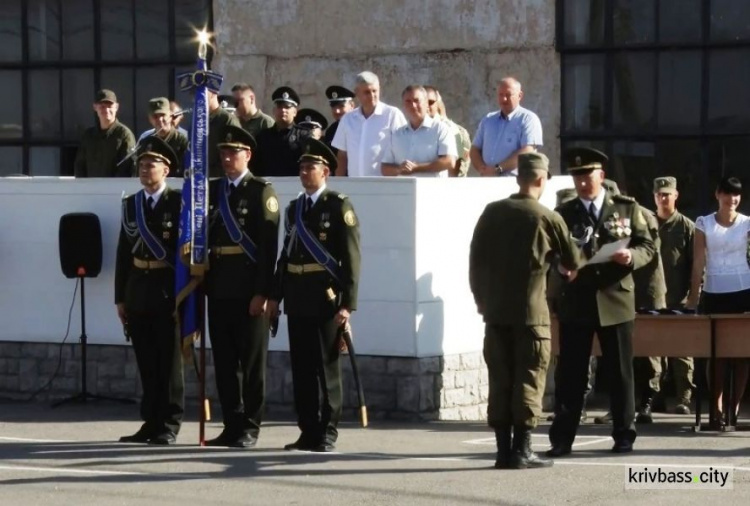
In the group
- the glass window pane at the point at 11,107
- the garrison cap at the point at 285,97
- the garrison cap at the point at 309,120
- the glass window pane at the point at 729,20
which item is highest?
the glass window pane at the point at 729,20

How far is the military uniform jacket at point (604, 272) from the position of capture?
40.1 feet

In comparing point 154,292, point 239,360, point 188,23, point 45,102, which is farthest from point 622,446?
point 45,102

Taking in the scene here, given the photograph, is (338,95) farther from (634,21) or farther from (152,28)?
(152,28)

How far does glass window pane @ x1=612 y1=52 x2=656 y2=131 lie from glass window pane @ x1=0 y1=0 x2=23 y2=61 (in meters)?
7.19

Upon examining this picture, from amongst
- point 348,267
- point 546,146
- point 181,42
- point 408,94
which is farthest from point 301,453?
point 181,42

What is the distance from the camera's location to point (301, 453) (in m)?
12.3

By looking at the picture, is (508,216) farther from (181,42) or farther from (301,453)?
(181,42)

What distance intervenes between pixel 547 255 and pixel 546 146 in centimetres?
676

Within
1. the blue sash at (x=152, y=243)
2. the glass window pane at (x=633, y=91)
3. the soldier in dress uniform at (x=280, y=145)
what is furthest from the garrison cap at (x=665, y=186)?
the blue sash at (x=152, y=243)

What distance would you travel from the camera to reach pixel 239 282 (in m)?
12.6

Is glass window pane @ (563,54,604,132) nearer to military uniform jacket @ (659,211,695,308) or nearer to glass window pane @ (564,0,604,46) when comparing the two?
glass window pane @ (564,0,604,46)

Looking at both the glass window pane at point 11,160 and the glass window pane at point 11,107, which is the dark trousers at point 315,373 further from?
the glass window pane at point 11,107

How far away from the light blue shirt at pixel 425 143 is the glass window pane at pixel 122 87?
6233 mm

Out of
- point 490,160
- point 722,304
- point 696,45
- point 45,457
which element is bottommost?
point 45,457
